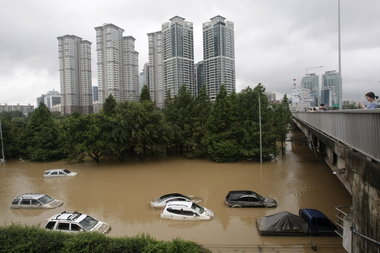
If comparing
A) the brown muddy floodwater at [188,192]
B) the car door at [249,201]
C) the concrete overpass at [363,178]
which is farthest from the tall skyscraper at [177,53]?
the concrete overpass at [363,178]

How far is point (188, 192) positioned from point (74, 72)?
73.6 m

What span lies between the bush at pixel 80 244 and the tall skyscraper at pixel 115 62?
2412 inches

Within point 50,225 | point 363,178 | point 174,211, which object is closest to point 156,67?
point 174,211

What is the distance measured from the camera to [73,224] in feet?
35.2

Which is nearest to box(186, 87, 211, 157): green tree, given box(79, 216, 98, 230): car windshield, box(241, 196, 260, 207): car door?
box(241, 196, 260, 207): car door

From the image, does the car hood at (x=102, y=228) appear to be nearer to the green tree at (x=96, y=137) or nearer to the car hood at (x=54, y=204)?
the car hood at (x=54, y=204)

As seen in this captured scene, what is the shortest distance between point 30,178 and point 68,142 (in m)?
5.57

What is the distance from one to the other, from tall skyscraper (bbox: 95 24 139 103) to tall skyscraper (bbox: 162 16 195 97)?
14.6 meters

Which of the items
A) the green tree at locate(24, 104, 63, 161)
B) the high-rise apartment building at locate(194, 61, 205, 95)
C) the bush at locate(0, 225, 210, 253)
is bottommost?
the bush at locate(0, 225, 210, 253)

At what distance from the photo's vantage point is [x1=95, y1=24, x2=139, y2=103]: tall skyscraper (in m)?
69.1

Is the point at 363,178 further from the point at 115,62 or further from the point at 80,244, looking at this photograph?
the point at 115,62

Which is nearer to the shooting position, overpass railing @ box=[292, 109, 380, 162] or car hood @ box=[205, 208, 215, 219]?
overpass railing @ box=[292, 109, 380, 162]

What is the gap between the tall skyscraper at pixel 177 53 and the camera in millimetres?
59156

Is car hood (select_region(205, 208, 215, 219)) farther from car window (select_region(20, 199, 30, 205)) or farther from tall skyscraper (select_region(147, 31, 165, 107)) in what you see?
→ tall skyscraper (select_region(147, 31, 165, 107))
